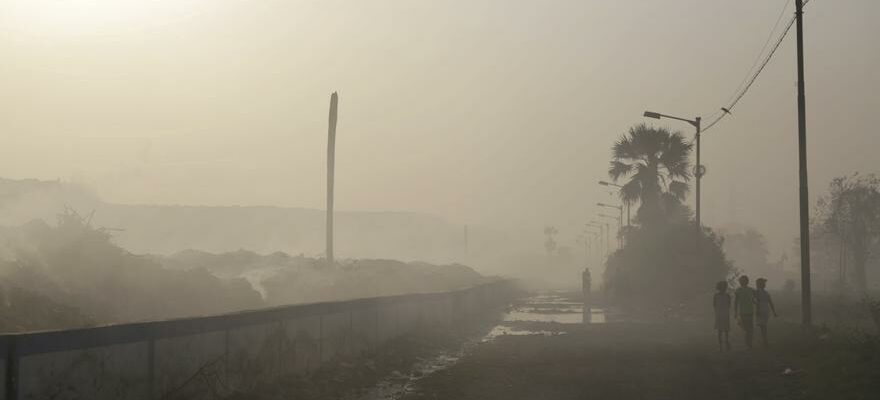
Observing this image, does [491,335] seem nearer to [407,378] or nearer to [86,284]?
[407,378]

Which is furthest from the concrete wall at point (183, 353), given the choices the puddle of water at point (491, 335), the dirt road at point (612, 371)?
the dirt road at point (612, 371)

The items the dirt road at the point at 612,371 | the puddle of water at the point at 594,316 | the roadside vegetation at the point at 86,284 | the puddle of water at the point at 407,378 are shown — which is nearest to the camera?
Answer: the dirt road at the point at 612,371

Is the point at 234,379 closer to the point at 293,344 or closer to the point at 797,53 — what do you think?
the point at 293,344

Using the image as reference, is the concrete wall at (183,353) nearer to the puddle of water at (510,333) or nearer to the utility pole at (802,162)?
the puddle of water at (510,333)

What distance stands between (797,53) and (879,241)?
8529 centimetres

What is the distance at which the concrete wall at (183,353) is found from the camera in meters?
9.83

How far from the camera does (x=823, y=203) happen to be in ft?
317

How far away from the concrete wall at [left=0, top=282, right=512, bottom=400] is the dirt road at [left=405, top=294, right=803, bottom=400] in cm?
236

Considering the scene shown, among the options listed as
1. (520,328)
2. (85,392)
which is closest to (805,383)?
(85,392)

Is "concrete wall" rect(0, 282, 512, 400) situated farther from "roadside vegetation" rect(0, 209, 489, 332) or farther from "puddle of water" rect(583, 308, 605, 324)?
"puddle of water" rect(583, 308, 605, 324)

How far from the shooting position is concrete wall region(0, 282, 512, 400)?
9.83 m

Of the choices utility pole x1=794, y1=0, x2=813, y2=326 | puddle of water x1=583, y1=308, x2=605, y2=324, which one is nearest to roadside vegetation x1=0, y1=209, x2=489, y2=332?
puddle of water x1=583, y1=308, x2=605, y2=324

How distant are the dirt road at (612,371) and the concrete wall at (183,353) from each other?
2.36 metres

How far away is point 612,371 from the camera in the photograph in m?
18.5
